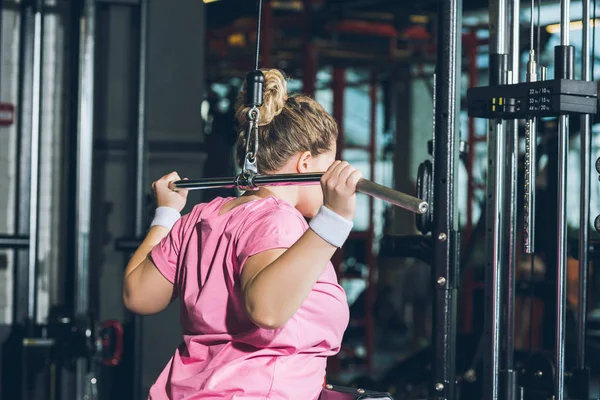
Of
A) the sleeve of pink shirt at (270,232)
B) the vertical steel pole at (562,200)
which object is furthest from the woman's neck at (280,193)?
the vertical steel pole at (562,200)

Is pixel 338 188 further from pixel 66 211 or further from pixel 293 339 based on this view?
pixel 66 211

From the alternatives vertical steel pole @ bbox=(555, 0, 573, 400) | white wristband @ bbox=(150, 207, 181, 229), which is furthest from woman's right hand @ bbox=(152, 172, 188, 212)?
vertical steel pole @ bbox=(555, 0, 573, 400)

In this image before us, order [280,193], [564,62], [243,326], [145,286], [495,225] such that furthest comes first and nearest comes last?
[495,225], [564,62], [145,286], [280,193], [243,326]

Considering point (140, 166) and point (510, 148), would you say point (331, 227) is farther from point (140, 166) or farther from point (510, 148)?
point (140, 166)

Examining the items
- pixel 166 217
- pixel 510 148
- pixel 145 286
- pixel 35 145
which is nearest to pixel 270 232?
pixel 145 286

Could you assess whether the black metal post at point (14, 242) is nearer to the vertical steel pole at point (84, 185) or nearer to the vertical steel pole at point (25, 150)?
the vertical steel pole at point (25, 150)

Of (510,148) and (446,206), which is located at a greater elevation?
(510,148)

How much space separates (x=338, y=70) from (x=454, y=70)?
5253 mm

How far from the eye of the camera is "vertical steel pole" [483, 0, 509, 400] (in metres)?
2.15

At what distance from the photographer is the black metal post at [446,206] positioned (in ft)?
6.62

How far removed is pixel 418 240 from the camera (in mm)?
2455

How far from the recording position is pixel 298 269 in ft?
4.96

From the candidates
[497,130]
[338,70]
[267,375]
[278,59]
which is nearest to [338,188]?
[267,375]

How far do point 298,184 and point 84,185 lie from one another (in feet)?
6.14
